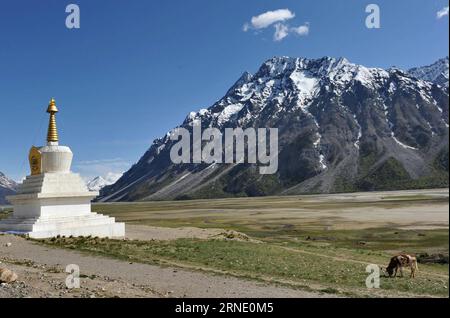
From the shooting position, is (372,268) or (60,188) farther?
(60,188)

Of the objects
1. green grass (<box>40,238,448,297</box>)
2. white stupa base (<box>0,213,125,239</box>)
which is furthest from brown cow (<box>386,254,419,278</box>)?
white stupa base (<box>0,213,125,239</box>)

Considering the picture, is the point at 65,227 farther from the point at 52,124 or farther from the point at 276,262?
the point at 276,262

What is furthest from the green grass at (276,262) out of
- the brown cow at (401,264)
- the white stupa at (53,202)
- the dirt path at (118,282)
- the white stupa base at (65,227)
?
A: the white stupa at (53,202)

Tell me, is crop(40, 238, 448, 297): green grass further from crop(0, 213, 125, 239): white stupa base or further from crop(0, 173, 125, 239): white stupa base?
crop(0, 173, 125, 239): white stupa base

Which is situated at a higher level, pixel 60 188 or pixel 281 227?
pixel 60 188

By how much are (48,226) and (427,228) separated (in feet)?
142

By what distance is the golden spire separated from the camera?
4144 centimetres

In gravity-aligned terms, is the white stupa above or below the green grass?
above

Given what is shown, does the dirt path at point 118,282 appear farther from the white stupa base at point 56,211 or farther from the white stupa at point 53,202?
the white stupa at point 53,202

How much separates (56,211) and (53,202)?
0.80 m

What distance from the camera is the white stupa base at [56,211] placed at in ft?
118
